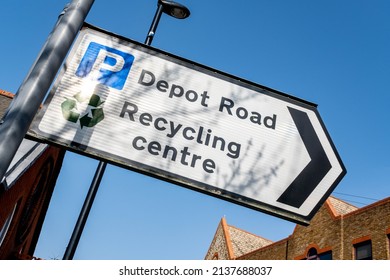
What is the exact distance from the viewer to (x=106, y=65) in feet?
7.29

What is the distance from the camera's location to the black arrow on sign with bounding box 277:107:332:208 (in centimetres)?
210

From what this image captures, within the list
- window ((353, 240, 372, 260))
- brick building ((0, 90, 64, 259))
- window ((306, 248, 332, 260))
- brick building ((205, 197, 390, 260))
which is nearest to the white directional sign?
brick building ((0, 90, 64, 259))

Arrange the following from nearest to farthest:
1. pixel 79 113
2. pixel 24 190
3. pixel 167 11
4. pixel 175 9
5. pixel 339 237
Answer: pixel 79 113 → pixel 175 9 → pixel 167 11 → pixel 24 190 → pixel 339 237

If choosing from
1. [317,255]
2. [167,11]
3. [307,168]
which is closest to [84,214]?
[307,168]

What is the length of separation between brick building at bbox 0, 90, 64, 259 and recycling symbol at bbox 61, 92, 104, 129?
19.7 ft

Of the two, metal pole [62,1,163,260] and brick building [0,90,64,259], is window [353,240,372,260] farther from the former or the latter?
metal pole [62,1,163,260]

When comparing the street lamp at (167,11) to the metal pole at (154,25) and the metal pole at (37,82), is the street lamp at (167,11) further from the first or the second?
the metal pole at (37,82)

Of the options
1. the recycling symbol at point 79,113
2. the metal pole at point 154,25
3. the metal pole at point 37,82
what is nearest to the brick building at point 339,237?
the metal pole at point 154,25

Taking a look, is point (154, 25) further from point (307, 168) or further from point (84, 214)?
point (307, 168)

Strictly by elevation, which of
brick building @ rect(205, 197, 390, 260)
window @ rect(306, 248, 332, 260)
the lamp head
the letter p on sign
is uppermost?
brick building @ rect(205, 197, 390, 260)

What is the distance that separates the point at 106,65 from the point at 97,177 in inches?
126

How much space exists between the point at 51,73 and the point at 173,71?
2.89 ft

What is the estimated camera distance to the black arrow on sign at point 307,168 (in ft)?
6.90

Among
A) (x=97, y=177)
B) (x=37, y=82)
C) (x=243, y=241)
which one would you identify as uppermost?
(x=243, y=241)
